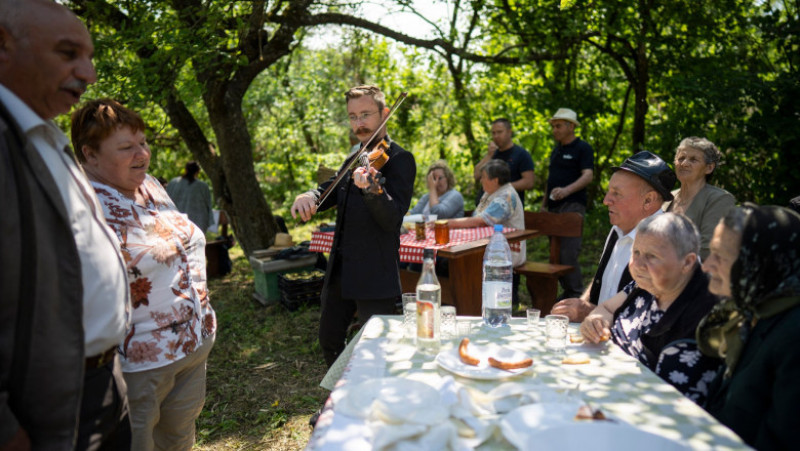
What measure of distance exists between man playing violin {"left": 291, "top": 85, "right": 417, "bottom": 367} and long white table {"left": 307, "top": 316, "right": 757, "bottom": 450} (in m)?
0.72

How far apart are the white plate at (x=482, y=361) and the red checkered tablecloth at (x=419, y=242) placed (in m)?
2.25

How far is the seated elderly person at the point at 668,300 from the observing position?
1.82 m

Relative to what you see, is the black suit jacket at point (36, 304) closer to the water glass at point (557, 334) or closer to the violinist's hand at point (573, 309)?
the water glass at point (557, 334)

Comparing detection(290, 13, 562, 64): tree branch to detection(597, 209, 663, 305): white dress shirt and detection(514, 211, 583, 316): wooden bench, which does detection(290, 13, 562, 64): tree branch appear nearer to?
detection(514, 211, 583, 316): wooden bench

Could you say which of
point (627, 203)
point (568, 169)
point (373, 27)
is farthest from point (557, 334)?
point (373, 27)

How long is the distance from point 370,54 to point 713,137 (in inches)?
244

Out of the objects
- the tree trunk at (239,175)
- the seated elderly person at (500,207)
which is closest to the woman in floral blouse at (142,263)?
the seated elderly person at (500,207)

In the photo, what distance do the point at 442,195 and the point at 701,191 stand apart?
102 inches

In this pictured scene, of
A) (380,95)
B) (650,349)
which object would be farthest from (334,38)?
(650,349)

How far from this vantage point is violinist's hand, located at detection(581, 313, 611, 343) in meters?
2.01

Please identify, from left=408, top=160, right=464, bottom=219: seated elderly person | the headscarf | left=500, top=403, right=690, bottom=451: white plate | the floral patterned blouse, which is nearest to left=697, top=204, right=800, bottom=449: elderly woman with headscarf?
the headscarf

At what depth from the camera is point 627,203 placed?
277 cm

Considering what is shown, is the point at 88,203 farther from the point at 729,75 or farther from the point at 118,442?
the point at 729,75

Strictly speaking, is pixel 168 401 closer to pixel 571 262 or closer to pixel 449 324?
pixel 449 324
